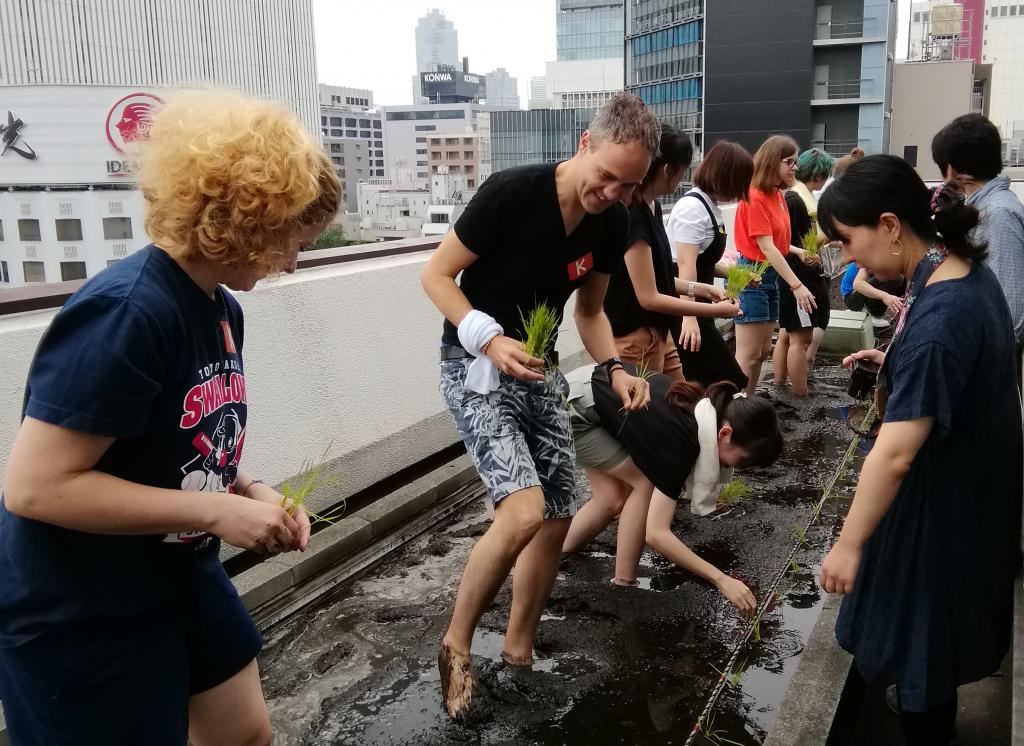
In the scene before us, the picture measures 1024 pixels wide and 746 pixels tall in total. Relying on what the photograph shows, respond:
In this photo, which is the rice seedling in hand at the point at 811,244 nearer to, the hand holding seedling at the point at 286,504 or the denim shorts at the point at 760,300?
the denim shorts at the point at 760,300

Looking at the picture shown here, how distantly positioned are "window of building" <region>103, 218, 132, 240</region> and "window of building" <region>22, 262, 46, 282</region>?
685 cm

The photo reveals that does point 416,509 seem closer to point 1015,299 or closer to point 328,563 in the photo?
point 328,563

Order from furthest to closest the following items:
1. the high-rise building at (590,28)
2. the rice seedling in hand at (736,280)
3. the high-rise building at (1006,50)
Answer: the high-rise building at (590,28), the high-rise building at (1006,50), the rice seedling in hand at (736,280)

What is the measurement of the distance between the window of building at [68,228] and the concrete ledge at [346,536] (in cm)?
8653

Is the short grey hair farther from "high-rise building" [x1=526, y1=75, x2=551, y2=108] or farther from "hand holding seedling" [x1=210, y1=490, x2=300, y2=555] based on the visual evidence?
"high-rise building" [x1=526, y1=75, x2=551, y2=108]

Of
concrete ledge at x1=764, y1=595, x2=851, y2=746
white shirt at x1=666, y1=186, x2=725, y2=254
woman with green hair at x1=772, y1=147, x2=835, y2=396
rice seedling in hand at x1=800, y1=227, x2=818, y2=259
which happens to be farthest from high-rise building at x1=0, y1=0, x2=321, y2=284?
concrete ledge at x1=764, y1=595, x2=851, y2=746

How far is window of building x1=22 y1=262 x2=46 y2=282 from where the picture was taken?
263 feet

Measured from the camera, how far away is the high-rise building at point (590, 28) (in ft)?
576

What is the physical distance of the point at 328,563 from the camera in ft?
15.0

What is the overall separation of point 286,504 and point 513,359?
37.1 inches

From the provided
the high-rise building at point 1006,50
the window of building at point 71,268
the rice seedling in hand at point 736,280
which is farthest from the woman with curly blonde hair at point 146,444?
the high-rise building at point 1006,50

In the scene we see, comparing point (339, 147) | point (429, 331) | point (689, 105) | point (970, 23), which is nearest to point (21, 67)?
point (689, 105)

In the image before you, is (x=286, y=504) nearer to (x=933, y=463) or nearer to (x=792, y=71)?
(x=933, y=463)

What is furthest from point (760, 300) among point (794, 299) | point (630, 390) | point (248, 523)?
point (248, 523)
